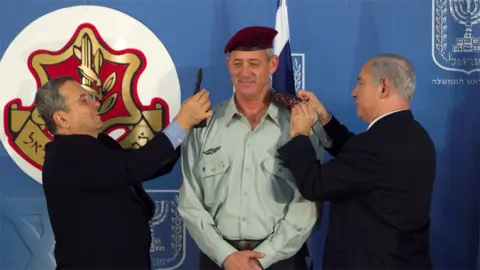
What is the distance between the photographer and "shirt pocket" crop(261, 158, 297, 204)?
181 centimetres

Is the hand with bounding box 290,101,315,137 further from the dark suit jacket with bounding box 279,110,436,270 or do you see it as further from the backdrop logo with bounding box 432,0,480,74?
the backdrop logo with bounding box 432,0,480,74

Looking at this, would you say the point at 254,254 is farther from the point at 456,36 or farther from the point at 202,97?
the point at 456,36

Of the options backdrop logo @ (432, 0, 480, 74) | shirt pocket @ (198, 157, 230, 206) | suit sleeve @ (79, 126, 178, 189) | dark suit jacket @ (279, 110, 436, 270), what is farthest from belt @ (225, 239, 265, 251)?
backdrop logo @ (432, 0, 480, 74)

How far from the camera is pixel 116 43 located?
2.34 metres

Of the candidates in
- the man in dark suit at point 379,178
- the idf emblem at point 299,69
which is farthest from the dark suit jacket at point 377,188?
the idf emblem at point 299,69

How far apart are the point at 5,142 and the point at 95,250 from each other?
2.95 ft

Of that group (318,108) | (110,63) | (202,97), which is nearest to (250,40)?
(202,97)

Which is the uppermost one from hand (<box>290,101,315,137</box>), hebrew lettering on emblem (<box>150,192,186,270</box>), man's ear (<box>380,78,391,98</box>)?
man's ear (<box>380,78,391,98</box>)

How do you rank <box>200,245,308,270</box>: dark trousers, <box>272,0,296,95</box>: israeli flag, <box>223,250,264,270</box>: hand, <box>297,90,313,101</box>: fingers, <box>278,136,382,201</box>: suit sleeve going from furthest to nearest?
<box>272,0,296,95</box>: israeli flag
<box>297,90,313,101</box>: fingers
<box>200,245,308,270</box>: dark trousers
<box>223,250,264,270</box>: hand
<box>278,136,382,201</box>: suit sleeve

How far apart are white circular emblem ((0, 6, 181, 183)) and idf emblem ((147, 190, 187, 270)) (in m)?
0.26

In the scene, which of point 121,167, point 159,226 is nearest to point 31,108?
point 159,226

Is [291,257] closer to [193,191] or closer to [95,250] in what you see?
[193,191]

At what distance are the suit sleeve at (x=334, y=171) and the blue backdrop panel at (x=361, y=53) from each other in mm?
690

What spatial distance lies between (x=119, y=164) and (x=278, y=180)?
503 millimetres
